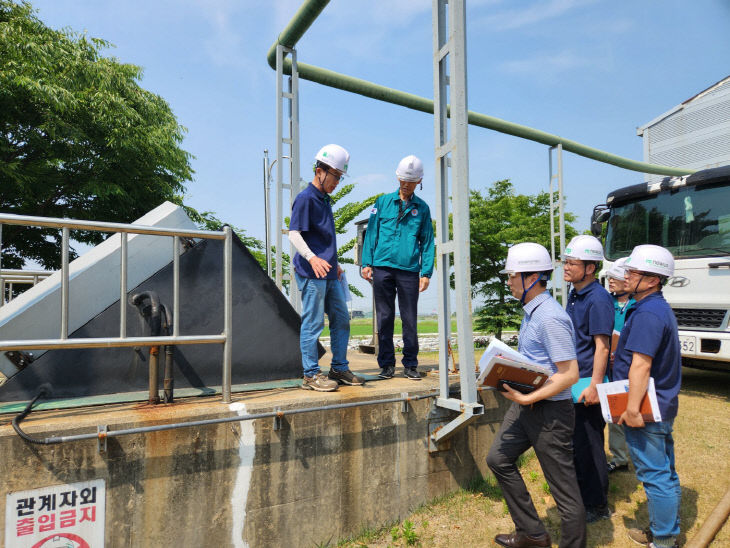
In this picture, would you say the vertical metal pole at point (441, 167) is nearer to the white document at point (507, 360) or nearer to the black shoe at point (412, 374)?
the black shoe at point (412, 374)

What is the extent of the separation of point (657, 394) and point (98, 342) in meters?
3.26

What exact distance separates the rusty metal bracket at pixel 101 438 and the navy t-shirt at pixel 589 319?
10.1 ft

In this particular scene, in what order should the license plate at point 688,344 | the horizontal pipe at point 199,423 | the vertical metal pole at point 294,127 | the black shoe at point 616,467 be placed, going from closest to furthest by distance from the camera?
the horizontal pipe at point 199,423 < the black shoe at point 616,467 < the license plate at point 688,344 < the vertical metal pole at point 294,127

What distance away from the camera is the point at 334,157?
364 cm

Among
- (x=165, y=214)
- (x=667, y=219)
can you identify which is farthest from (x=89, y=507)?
(x=667, y=219)

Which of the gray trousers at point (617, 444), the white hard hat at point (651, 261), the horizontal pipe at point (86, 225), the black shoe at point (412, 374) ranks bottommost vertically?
the gray trousers at point (617, 444)

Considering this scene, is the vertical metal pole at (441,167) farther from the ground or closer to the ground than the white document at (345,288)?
farther from the ground

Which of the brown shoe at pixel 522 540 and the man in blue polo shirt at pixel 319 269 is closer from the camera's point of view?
the brown shoe at pixel 522 540

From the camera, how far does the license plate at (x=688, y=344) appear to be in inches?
236

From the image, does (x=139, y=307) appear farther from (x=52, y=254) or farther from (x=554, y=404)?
(x=52, y=254)

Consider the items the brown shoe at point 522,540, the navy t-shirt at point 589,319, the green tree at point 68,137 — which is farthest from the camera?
the green tree at point 68,137

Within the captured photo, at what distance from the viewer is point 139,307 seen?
310cm

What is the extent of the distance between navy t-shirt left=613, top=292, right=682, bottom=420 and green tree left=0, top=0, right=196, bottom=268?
51.7 ft

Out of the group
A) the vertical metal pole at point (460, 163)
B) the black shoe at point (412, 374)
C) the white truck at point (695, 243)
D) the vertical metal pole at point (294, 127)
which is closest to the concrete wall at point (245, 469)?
the black shoe at point (412, 374)
